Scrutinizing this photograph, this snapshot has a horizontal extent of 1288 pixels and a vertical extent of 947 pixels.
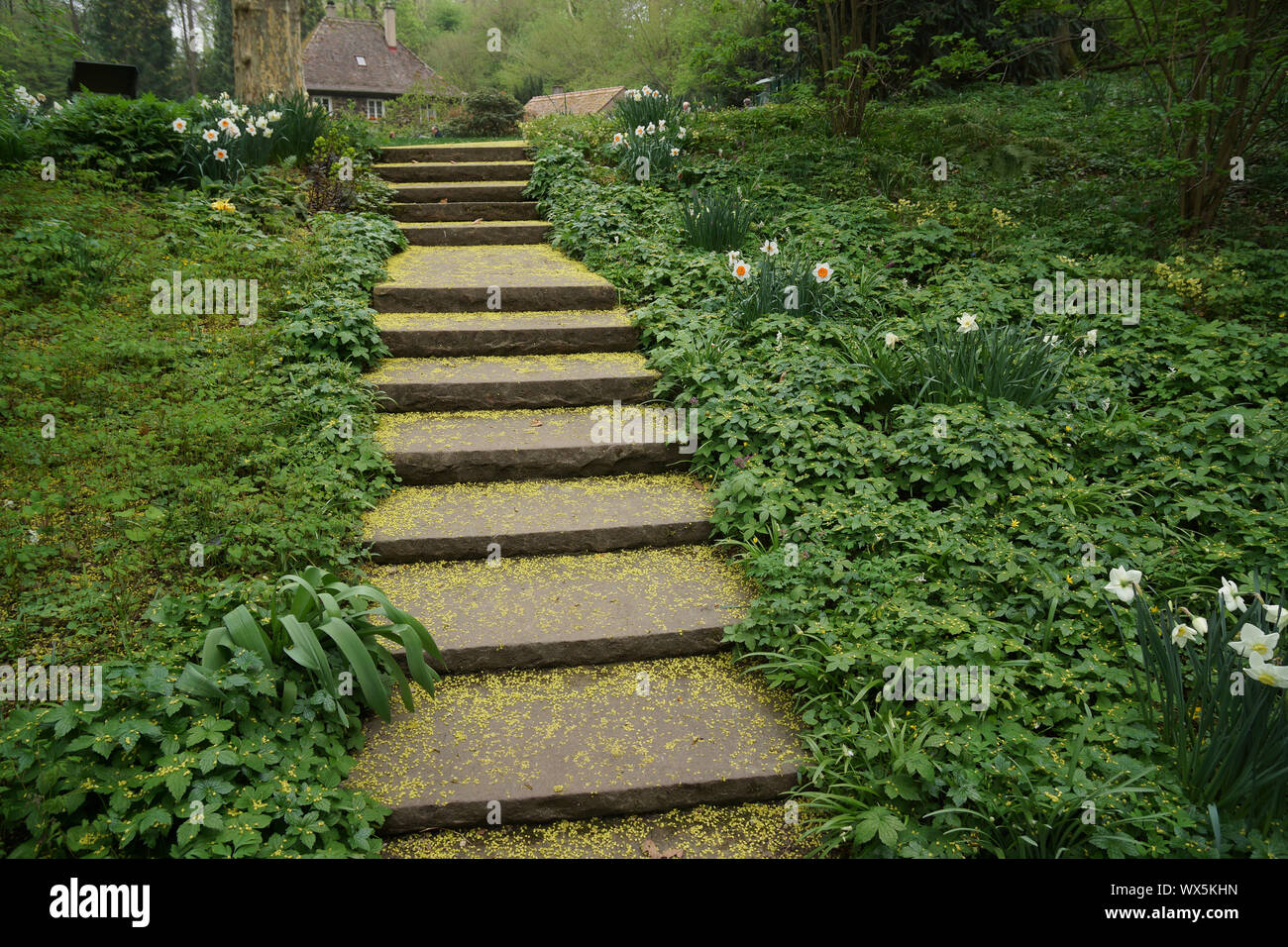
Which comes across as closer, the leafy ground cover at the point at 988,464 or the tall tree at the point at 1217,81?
the leafy ground cover at the point at 988,464

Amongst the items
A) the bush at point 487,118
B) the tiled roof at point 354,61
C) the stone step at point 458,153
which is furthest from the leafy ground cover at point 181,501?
the tiled roof at point 354,61

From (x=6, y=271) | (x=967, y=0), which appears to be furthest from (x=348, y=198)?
(x=967, y=0)

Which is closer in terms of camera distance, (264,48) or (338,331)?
(338,331)

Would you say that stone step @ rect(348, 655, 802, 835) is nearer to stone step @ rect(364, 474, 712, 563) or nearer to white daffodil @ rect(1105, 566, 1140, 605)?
stone step @ rect(364, 474, 712, 563)

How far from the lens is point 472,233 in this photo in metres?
6.71

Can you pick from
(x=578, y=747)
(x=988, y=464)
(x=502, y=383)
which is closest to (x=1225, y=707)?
(x=988, y=464)

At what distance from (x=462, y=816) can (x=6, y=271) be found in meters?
4.40

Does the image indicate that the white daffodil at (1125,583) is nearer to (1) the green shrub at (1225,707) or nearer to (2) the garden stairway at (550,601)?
(1) the green shrub at (1225,707)

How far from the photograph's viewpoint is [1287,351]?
4039mm

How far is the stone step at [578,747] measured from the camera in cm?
253

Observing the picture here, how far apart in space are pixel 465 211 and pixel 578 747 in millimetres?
5648

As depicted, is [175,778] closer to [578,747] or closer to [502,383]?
[578,747]

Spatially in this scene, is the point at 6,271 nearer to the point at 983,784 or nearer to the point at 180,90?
the point at 983,784

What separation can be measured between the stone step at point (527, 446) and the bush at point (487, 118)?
7.42 metres
